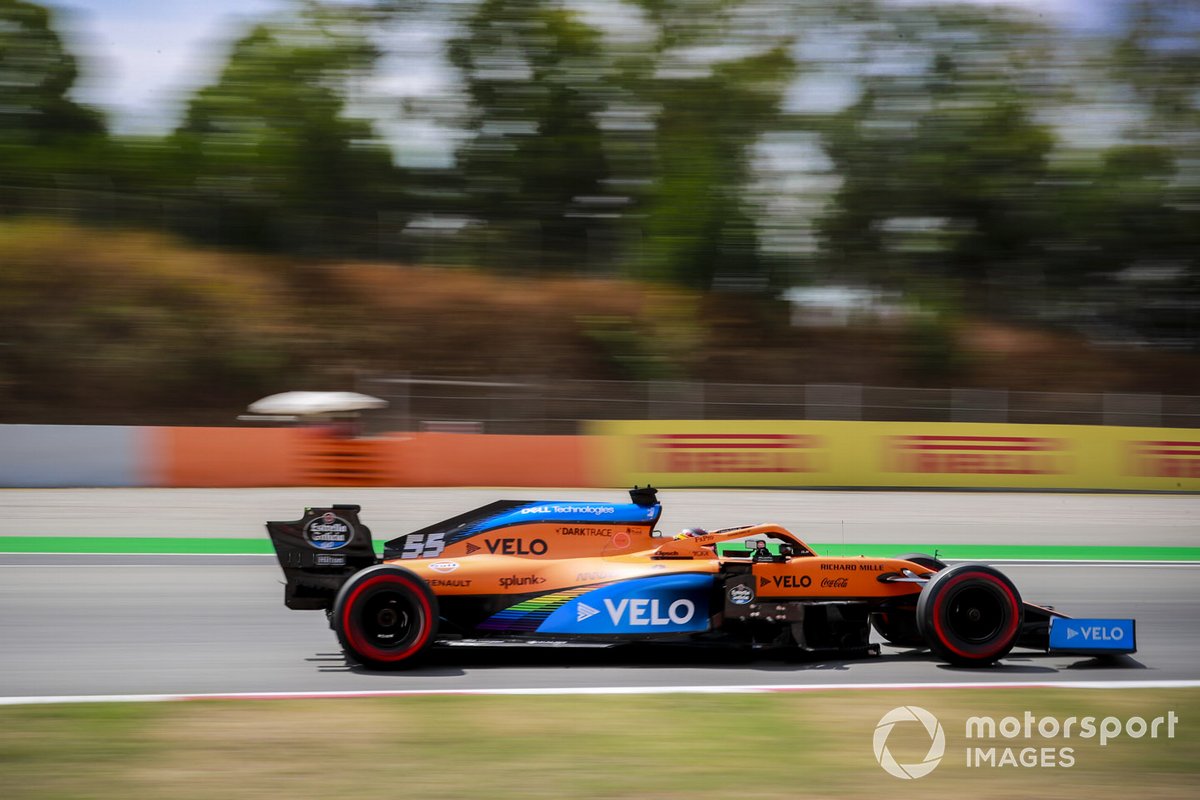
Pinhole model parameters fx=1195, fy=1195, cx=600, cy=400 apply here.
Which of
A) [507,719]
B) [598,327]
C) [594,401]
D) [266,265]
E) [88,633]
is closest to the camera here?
[507,719]

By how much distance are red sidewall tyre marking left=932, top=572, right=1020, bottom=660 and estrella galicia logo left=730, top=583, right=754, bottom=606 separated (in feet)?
3.44

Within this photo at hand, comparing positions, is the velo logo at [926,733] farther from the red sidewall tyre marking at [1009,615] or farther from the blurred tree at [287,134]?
the blurred tree at [287,134]

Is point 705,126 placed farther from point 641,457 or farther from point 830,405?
point 641,457

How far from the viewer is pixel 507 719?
5484mm

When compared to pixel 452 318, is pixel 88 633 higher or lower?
lower

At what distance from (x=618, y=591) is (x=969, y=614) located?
6.52ft

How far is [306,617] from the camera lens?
8250 millimetres

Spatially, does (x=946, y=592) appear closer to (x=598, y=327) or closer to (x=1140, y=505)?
(x=1140, y=505)

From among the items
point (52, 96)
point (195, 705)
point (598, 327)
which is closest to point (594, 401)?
point (598, 327)

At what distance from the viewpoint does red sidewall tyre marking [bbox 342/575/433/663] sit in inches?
251

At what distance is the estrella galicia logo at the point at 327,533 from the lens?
673 cm

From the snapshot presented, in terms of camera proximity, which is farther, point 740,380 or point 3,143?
point 3,143

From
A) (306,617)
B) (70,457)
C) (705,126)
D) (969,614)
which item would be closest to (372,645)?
(306,617)

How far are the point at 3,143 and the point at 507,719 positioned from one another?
1226 inches
